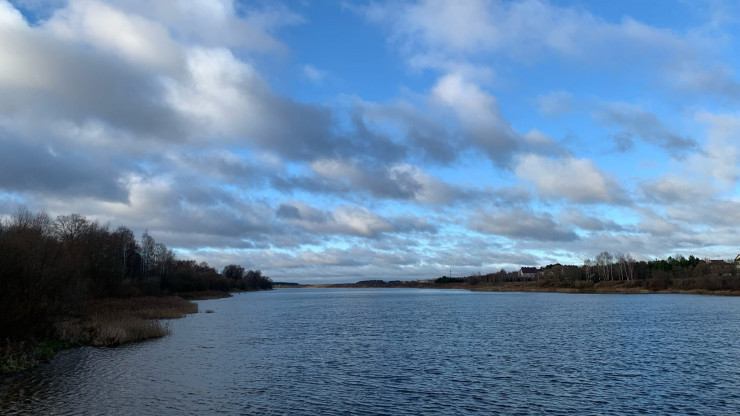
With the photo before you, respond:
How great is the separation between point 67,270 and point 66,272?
37.9 inches

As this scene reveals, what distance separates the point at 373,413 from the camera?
18.6 m

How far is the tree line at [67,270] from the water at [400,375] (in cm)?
322

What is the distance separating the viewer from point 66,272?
3278 cm

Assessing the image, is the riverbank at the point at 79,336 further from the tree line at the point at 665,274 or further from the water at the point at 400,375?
the tree line at the point at 665,274

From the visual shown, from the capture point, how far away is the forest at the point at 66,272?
85.7ft

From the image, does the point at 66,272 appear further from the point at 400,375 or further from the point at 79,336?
the point at 400,375

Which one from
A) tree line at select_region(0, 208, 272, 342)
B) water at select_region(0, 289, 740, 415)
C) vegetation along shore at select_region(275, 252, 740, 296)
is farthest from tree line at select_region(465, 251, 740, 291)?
tree line at select_region(0, 208, 272, 342)

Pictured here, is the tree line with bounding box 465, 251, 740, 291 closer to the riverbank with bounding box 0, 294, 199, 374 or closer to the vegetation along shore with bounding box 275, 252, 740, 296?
the vegetation along shore with bounding box 275, 252, 740, 296

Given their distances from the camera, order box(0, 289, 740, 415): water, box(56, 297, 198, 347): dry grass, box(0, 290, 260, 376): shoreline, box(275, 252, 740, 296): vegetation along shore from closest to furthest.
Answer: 1. box(0, 289, 740, 415): water
2. box(0, 290, 260, 376): shoreline
3. box(56, 297, 198, 347): dry grass
4. box(275, 252, 740, 296): vegetation along shore

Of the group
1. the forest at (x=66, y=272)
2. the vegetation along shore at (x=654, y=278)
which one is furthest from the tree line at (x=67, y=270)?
the vegetation along shore at (x=654, y=278)

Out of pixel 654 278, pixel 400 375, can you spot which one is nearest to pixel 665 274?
pixel 654 278

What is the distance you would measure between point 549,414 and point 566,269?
195 metres

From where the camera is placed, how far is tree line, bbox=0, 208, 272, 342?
26125 mm

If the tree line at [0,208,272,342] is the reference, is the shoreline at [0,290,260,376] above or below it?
below
